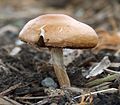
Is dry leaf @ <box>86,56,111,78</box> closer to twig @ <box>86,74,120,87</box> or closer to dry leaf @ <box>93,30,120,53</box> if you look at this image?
twig @ <box>86,74,120,87</box>

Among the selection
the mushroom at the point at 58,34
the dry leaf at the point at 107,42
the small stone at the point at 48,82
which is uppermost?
the dry leaf at the point at 107,42

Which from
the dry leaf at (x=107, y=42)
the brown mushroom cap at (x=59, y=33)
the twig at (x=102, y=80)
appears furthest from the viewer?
the dry leaf at (x=107, y=42)

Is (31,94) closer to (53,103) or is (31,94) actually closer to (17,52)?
(53,103)

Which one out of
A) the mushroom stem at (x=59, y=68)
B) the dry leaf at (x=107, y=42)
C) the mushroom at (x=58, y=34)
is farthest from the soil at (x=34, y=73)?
the dry leaf at (x=107, y=42)

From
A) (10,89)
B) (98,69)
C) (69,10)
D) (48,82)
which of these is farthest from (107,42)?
(69,10)

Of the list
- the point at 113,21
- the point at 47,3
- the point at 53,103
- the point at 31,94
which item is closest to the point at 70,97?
the point at 53,103

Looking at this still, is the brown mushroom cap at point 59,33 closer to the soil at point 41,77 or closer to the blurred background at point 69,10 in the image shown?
the soil at point 41,77
